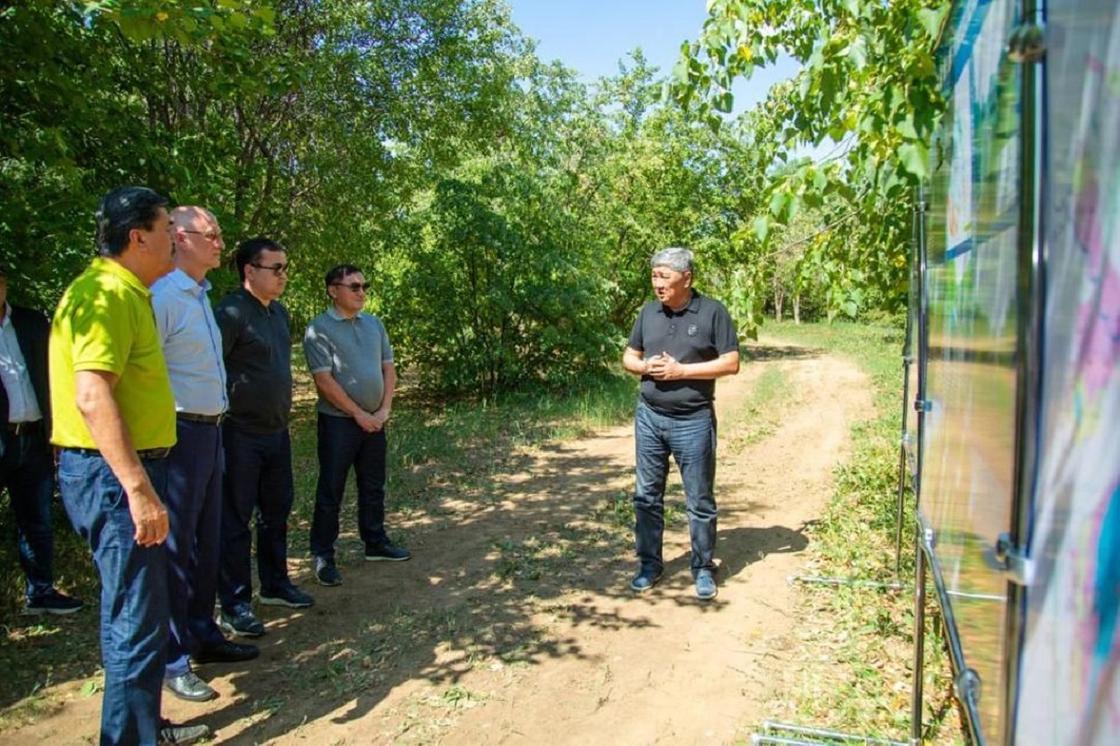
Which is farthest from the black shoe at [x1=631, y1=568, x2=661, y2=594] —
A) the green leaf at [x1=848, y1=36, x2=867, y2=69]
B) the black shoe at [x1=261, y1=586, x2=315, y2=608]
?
the green leaf at [x1=848, y1=36, x2=867, y2=69]

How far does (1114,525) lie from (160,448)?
10.3ft

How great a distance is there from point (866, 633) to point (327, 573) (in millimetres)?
3283

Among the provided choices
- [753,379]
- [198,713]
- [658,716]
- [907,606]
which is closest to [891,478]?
[907,606]

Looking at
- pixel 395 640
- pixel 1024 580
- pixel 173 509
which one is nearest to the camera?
pixel 1024 580

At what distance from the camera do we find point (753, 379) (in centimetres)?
1659

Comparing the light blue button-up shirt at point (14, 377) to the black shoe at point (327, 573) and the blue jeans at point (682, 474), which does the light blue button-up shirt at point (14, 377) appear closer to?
the black shoe at point (327, 573)

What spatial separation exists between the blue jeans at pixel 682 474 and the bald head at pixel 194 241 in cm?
261

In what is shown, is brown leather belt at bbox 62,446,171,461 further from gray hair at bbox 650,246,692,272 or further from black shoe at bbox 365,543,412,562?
gray hair at bbox 650,246,692,272

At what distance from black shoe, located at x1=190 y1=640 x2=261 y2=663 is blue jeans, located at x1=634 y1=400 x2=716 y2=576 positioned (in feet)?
7.69

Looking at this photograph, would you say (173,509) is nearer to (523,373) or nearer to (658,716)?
(658,716)

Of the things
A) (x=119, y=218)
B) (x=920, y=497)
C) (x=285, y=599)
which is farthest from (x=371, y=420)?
(x=920, y=497)

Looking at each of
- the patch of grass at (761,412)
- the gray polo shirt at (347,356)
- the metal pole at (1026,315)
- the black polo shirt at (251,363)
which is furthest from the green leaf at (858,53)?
the patch of grass at (761,412)

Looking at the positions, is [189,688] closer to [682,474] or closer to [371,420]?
[371,420]

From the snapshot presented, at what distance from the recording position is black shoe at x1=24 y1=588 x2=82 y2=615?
4.54 metres
